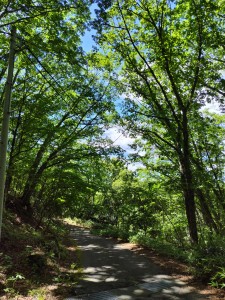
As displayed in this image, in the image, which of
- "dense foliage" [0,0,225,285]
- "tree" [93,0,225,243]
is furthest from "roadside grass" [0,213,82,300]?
"tree" [93,0,225,243]

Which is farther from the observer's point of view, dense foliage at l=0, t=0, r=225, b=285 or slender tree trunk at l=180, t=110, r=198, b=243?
slender tree trunk at l=180, t=110, r=198, b=243

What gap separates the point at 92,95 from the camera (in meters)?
12.6

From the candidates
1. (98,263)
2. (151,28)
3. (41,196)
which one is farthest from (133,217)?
(151,28)

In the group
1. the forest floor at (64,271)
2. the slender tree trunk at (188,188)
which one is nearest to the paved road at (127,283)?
the forest floor at (64,271)

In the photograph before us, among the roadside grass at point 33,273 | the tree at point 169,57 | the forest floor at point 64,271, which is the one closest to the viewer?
the roadside grass at point 33,273

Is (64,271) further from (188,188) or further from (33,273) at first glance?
(188,188)

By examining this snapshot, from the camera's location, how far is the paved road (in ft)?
18.6

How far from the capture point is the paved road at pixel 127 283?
5.68 metres

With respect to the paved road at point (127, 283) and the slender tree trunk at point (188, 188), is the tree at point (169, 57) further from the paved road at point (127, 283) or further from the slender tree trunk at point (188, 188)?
the paved road at point (127, 283)

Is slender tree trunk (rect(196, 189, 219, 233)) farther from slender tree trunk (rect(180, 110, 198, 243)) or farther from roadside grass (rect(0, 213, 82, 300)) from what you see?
roadside grass (rect(0, 213, 82, 300))

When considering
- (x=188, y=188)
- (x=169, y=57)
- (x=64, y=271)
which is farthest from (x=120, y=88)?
(x=64, y=271)

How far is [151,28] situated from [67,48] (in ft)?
15.4

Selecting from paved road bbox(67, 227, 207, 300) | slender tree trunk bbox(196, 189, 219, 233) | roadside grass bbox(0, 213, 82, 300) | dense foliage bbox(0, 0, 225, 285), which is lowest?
paved road bbox(67, 227, 207, 300)

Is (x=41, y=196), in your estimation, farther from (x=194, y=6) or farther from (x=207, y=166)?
(x=194, y=6)
